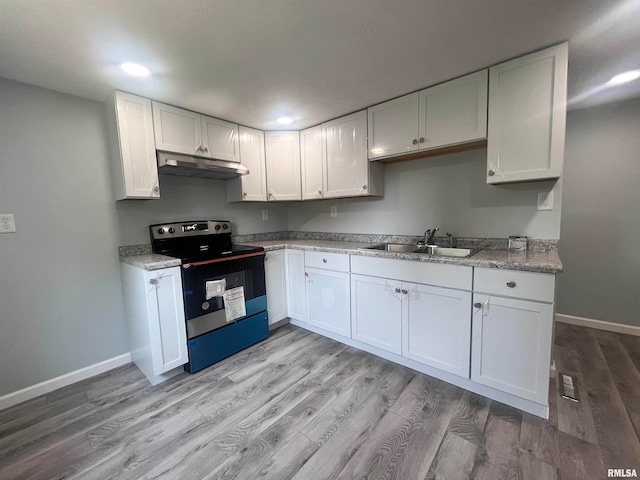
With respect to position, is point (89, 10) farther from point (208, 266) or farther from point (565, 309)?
point (565, 309)

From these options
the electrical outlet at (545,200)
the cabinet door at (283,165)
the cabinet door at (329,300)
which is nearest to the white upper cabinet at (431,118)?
the electrical outlet at (545,200)

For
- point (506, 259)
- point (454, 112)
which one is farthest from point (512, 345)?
point (454, 112)

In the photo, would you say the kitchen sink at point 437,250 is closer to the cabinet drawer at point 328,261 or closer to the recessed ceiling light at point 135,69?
the cabinet drawer at point 328,261

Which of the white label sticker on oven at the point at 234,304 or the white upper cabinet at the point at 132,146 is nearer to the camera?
the white upper cabinet at the point at 132,146

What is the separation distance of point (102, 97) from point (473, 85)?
279cm

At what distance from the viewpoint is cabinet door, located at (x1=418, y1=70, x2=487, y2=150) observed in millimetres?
1801

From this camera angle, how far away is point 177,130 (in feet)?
7.26

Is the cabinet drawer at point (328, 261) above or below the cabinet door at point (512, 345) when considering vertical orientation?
above

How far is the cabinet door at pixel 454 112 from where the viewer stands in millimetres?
1801

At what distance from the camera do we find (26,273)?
5.98 ft

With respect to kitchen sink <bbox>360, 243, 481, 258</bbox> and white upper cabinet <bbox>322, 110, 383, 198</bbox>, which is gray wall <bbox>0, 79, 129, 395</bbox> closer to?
white upper cabinet <bbox>322, 110, 383, 198</bbox>

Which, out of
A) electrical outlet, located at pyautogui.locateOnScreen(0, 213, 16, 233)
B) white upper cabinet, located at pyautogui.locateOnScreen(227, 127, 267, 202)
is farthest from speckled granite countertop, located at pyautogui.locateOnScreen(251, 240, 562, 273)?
electrical outlet, located at pyautogui.locateOnScreen(0, 213, 16, 233)

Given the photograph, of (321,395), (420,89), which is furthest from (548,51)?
(321,395)

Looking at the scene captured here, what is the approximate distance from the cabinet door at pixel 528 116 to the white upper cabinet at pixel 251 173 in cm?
211
